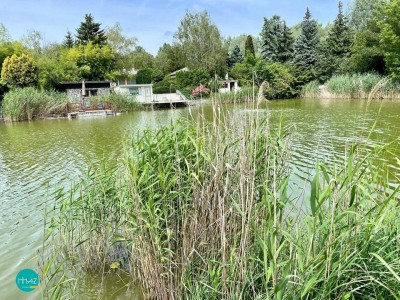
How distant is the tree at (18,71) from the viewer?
26734 mm

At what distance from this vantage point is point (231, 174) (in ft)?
8.43

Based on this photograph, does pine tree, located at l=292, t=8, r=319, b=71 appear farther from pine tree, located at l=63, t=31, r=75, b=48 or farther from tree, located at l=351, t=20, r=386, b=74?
pine tree, located at l=63, t=31, r=75, b=48

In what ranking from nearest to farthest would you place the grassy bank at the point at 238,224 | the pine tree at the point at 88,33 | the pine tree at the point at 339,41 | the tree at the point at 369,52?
the grassy bank at the point at 238,224, the tree at the point at 369,52, the pine tree at the point at 339,41, the pine tree at the point at 88,33

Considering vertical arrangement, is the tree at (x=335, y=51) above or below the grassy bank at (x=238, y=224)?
above

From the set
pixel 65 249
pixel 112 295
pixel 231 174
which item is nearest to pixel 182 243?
pixel 231 174

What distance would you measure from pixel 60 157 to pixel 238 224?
938 cm

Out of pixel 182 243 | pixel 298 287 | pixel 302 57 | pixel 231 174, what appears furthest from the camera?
pixel 302 57

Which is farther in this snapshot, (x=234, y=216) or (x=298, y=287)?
(x=234, y=216)

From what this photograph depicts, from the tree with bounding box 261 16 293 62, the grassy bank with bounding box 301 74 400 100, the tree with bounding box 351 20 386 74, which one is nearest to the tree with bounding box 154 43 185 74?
the tree with bounding box 261 16 293 62

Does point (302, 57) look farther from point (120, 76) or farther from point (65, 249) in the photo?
point (65, 249)

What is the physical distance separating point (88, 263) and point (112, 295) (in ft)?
1.87

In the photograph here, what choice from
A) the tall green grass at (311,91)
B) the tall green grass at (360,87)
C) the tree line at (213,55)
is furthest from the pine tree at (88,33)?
the tall green grass at (360,87)

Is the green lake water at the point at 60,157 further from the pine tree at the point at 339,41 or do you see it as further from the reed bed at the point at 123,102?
the pine tree at the point at 339,41

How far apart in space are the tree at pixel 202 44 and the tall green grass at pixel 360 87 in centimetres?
1836
